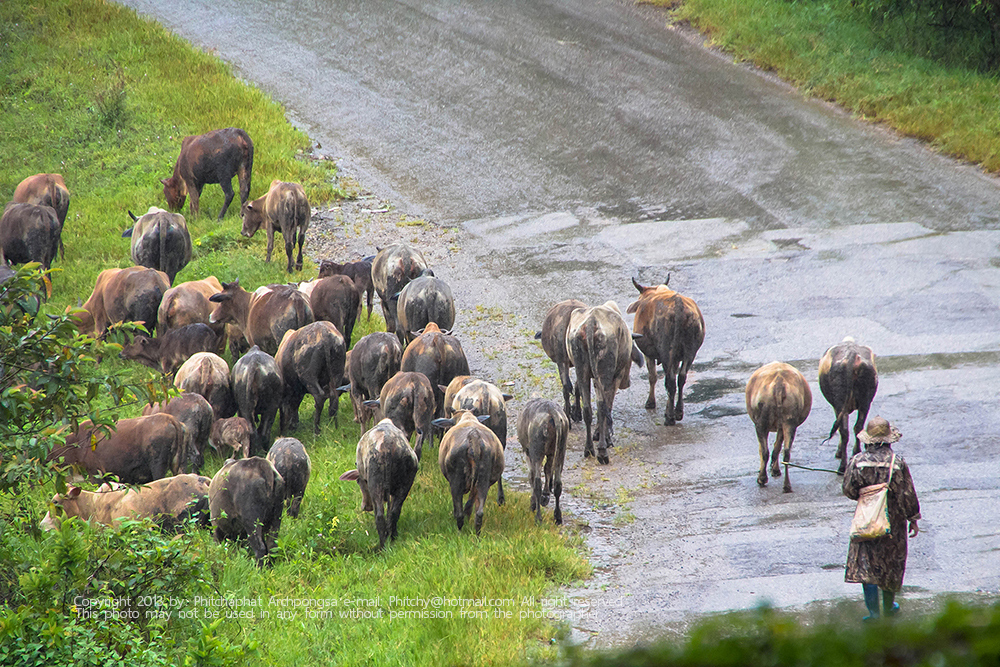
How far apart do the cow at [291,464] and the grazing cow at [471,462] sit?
4.20ft

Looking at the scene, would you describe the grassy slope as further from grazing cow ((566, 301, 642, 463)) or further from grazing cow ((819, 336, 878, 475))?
grazing cow ((819, 336, 878, 475))

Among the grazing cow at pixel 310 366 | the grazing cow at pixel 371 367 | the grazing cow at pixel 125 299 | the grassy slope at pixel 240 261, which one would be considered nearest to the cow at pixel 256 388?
the grazing cow at pixel 310 366

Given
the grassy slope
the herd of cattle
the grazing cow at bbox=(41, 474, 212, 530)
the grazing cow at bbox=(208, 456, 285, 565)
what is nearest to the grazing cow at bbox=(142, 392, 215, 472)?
the herd of cattle

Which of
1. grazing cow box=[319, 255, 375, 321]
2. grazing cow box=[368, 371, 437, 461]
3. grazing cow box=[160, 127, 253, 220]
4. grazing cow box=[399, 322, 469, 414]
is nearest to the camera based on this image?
grazing cow box=[368, 371, 437, 461]

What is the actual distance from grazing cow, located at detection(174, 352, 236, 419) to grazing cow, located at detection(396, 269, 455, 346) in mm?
2276

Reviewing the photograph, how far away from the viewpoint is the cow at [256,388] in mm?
10023

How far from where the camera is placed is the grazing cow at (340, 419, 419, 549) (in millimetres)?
8086

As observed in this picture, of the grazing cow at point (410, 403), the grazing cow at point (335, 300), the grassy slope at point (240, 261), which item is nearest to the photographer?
the grassy slope at point (240, 261)

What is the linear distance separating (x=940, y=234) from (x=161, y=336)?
433 inches

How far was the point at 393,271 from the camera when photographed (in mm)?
12633

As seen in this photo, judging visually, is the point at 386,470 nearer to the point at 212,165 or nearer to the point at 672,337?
the point at 672,337

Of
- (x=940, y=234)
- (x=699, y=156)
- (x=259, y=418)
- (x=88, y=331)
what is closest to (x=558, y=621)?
(x=259, y=418)

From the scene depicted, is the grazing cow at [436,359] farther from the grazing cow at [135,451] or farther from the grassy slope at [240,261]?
the grazing cow at [135,451]

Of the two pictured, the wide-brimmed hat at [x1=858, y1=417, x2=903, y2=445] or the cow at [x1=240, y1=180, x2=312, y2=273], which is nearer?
the wide-brimmed hat at [x1=858, y1=417, x2=903, y2=445]
